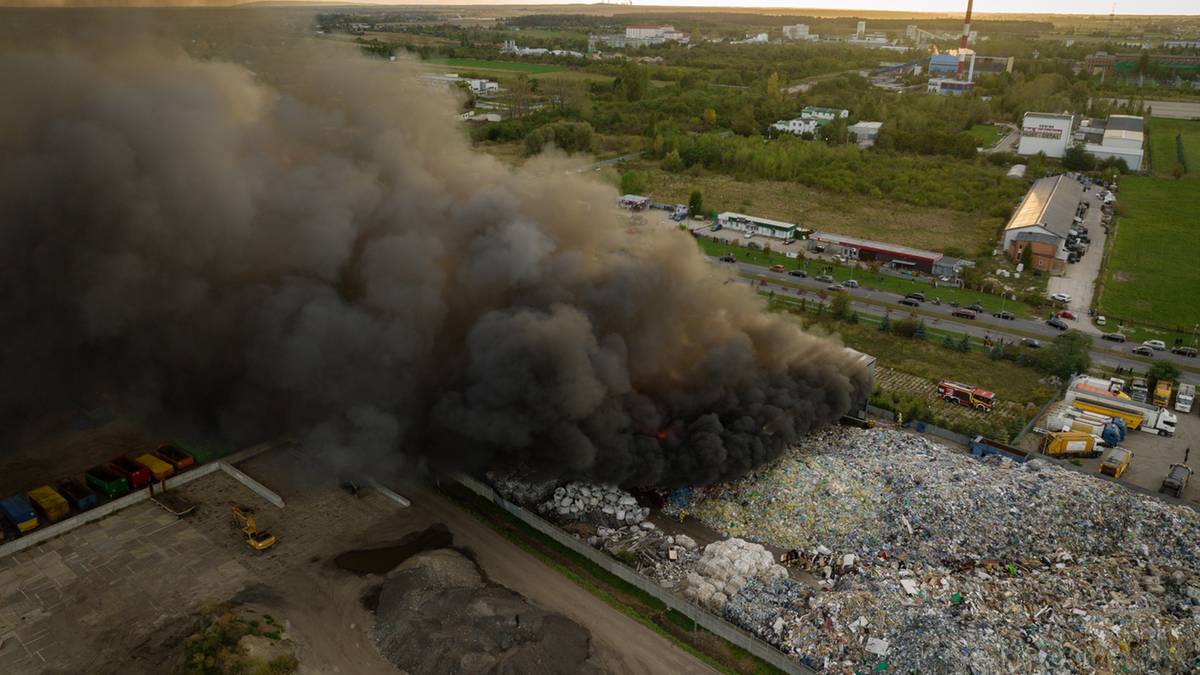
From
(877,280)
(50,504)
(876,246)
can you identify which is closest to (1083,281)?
(876,246)

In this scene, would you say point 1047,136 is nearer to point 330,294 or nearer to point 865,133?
point 865,133

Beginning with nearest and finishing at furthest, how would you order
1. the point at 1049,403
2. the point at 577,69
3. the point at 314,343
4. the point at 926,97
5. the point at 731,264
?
the point at 314,343 < the point at 1049,403 < the point at 731,264 < the point at 926,97 < the point at 577,69

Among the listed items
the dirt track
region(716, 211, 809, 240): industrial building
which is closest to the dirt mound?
the dirt track

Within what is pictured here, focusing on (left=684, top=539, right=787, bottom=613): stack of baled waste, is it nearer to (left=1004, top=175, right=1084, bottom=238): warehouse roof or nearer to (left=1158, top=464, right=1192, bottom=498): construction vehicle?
(left=1158, top=464, right=1192, bottom=498): construction vehicle

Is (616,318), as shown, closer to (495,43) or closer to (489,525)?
(489,525)

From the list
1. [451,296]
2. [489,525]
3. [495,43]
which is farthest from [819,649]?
[495,43]

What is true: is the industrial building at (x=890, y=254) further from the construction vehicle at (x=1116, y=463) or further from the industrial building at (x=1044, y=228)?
the construction vehicle at (x=1116, y=463)
